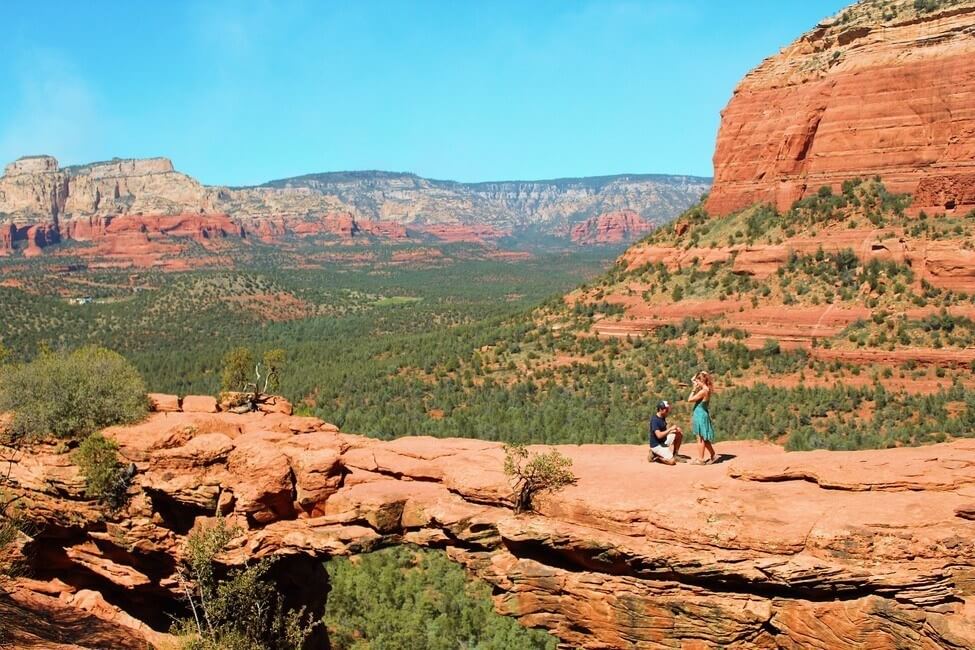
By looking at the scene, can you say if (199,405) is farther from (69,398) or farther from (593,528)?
(593,528)

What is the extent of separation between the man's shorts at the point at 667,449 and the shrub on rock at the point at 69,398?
1190cm

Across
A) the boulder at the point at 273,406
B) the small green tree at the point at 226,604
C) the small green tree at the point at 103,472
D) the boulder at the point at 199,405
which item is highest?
the boulder at the point at 199,405

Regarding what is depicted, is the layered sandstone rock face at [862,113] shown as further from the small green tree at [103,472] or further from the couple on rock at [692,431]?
the small green tree at [103,472]

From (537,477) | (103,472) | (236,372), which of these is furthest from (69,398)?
(236,372)

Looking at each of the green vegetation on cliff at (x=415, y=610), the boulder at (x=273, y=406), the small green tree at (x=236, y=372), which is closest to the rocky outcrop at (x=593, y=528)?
the boulder at (x=273, y=406)

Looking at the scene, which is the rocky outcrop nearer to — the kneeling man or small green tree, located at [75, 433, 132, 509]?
small green tree, located at [75, 433, 132, 509]

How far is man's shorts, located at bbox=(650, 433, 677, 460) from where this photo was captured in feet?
47.6

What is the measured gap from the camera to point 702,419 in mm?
14391

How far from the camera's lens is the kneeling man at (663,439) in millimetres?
14508

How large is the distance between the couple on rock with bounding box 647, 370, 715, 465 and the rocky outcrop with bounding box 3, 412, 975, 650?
18.8 inches

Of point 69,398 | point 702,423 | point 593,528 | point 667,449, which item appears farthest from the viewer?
point 69,398

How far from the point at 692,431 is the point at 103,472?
1234 cm

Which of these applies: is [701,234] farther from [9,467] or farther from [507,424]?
[9,467]

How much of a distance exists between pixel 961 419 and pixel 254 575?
3050cm
